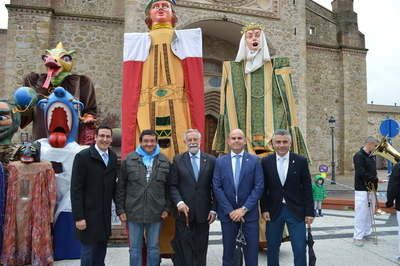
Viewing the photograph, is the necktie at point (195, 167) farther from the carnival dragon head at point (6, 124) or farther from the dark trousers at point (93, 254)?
the carnival dragon head at point (6, 124)

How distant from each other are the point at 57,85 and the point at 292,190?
3491mm

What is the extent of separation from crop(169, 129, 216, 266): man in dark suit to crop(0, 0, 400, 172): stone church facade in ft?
35.3

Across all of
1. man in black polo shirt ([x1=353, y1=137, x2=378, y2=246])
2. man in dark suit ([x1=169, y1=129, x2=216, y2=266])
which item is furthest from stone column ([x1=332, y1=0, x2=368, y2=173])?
man in dark suit ([x1=169, y1=129, x2=216, y2=266])

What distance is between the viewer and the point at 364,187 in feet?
17.9

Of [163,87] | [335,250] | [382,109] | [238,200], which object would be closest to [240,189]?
[238,200]

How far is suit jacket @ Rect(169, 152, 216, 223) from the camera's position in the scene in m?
3.11

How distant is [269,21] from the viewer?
48.5ft

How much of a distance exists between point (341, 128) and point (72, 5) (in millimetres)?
13171

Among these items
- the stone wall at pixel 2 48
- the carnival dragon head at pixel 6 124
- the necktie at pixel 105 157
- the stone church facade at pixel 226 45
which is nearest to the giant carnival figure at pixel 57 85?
the carnival dragon head at pixel 6 124

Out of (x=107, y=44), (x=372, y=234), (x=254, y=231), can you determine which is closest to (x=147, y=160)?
(x=254, y=231)

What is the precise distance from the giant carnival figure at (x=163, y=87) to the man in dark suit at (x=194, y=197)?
67cm

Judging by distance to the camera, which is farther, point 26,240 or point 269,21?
point 269,21

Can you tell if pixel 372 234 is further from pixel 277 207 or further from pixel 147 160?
pixel 147 160

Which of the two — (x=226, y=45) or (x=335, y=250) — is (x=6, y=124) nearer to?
(x=335, y=250)
